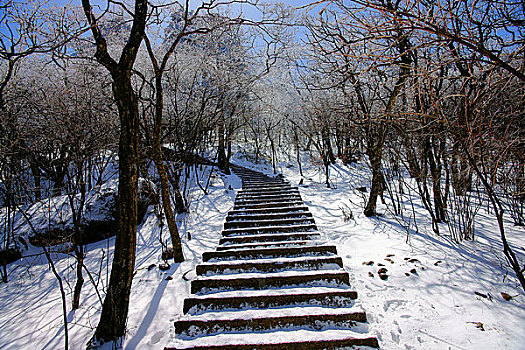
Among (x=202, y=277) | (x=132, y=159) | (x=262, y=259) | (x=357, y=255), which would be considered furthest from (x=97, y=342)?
(x=357, y=255)

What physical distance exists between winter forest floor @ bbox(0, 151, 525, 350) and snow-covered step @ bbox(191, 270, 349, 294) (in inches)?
8.0

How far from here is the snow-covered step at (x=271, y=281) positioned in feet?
10.9

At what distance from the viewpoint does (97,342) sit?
2.65 metres

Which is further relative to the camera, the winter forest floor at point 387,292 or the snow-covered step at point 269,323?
the snow-covered step at point 269,323

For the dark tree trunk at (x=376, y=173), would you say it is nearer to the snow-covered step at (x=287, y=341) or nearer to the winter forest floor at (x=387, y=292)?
the winter forest floor at (x=387, y=292)

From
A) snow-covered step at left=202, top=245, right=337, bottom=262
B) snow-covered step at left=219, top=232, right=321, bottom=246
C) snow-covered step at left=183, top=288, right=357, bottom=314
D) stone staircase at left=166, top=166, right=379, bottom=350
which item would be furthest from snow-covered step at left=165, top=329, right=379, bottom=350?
snow-covered step at left=219, top=232, right=321, bottom=246

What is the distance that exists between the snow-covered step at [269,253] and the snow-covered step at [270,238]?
0.55 m

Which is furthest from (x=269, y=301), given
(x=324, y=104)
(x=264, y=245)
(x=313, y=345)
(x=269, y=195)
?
(x=324, y=104)

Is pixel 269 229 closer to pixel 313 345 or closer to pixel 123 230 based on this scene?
pixel 313 345

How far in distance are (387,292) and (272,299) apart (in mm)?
1391

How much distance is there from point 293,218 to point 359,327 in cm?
297

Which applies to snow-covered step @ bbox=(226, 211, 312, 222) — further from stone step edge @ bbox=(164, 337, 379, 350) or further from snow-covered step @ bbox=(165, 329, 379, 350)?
stone step edge @ bbox=(164, 337, 379, 350)

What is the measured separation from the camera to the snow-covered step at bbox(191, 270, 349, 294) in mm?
3326

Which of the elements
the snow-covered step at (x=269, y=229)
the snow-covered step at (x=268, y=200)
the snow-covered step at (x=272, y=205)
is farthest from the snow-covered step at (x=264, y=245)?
the snow-covered step at (x=268, y=200)
